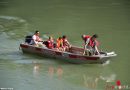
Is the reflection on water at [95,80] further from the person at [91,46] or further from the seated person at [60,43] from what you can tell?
the seated person at [60,43]

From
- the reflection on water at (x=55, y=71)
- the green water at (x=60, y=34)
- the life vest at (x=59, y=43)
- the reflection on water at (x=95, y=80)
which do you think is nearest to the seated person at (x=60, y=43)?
the life vest at (x=59, y=43)

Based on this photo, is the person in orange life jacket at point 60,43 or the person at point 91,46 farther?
the person in orange life jacket at point 60,43

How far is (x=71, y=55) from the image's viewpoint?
1866 cm

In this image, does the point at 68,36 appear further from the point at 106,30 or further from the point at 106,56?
the point at 106,56

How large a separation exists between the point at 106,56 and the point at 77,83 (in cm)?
217

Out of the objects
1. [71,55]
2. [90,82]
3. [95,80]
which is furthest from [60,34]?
[90,82]

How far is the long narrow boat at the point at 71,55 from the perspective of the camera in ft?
58.7

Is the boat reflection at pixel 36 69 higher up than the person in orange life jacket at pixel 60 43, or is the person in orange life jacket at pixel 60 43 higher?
the person in orange life jacket at pixel 60 43

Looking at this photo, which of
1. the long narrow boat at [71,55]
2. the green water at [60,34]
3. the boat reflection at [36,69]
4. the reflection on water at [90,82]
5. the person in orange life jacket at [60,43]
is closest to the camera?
the reflection on water at [90,82]

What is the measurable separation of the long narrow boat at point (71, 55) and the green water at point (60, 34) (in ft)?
0.85

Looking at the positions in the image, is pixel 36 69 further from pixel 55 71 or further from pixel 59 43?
pixel 59 43

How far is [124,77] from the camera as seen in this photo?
17.0 meters

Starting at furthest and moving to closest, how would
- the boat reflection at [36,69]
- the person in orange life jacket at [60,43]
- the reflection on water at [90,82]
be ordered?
the person in orange life jacket at [60,43], the boat reflection at [36,69], the reflection on water at [90,82]

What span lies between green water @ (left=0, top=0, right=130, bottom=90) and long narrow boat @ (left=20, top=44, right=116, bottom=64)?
0.85 ft
